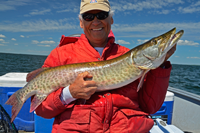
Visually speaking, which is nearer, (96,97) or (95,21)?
(96,97)

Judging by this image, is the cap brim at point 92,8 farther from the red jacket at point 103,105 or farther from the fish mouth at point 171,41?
the fish mouth at point 171,41

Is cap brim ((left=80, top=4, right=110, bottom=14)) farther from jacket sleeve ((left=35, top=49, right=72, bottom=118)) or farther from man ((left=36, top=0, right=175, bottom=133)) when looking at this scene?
jacket sleeve ((left=35, top=49, right=72, bottom=118))

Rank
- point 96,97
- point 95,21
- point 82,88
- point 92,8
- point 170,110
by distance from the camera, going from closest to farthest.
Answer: point 82,88 < point 96,97 < point 92,8 < point 95,21 < point 170,110

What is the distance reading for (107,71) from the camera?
82.4 inches

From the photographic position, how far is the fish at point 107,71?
1977mm

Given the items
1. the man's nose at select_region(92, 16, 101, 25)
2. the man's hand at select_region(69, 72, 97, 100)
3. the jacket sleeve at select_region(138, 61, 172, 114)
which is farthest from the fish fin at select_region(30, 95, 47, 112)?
the jacket sleeve at select_region(138, 61, 172, 114)

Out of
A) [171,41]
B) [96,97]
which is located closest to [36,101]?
[96,97]

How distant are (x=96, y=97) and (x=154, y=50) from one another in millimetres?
948

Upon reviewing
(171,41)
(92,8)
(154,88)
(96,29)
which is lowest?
(154,88)

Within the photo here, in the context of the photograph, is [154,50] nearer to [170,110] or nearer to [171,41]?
[171,41]

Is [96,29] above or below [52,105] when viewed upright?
above

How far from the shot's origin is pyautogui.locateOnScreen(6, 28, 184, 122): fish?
198 centimetres

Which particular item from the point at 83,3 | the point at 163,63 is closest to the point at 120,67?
the point at 163,63

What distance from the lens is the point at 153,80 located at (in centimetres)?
205
